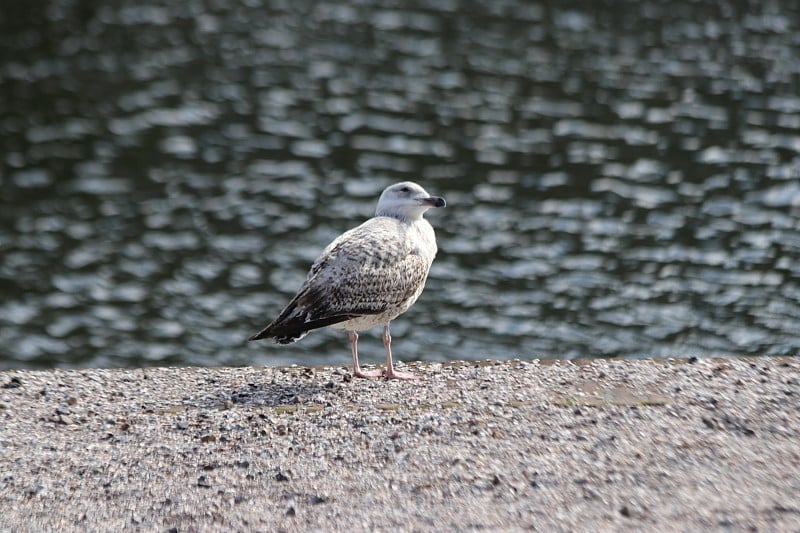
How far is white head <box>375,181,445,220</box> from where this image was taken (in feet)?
38.3

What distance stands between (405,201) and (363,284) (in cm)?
136

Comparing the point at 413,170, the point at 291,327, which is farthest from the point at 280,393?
the point at 413,170

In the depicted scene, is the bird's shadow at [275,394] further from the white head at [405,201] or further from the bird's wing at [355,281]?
the white head at [405,201]

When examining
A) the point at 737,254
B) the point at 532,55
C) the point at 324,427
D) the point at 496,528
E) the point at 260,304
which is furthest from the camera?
the point at 532,55

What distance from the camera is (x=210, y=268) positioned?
64.1 feet

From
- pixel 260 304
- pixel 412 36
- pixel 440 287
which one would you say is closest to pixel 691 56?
pixel 412 36

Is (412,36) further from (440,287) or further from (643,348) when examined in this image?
(643,348)

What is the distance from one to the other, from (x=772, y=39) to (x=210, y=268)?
2065cm

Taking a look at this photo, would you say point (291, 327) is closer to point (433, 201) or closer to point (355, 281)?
point (355, 281)

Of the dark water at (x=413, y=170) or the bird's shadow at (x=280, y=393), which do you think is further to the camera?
the dark water at (x=413, y=170)

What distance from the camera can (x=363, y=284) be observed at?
1066 cm

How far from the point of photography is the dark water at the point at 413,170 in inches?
712

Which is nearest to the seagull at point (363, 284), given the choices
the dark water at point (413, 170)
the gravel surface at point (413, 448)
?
the gravel surface at point (413, 448)

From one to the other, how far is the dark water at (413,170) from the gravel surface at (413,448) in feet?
21.5
